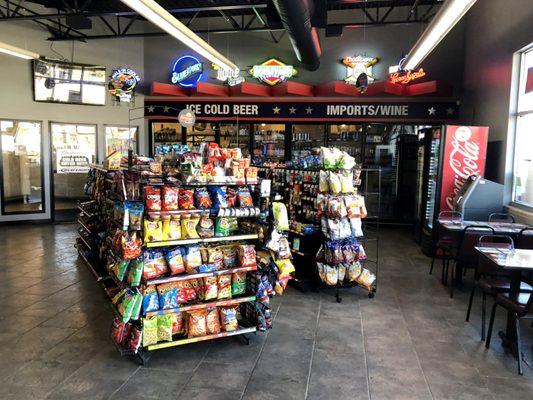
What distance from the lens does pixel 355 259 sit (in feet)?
17.5

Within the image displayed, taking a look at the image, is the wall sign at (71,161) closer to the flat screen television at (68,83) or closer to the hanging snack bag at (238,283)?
the flat screen television at (68,83)

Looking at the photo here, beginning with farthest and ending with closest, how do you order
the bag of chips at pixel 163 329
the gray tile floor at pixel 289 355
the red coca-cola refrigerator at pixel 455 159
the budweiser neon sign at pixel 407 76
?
1. the budweiser neon sign at pixel 407 76
2. the red coca-cola refrigerator at pixel 455 159
3. the bag of chips at pixel 163 329
4. the gray tile floor at pixel 289 355

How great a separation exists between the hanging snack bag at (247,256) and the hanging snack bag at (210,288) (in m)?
0.30

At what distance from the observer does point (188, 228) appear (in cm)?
372

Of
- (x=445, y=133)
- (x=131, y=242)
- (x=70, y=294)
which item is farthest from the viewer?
(x=445, y=133)

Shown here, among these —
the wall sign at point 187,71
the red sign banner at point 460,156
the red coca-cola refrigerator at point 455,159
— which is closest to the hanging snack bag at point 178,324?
the red coca-cola refrigerator at point 455,159

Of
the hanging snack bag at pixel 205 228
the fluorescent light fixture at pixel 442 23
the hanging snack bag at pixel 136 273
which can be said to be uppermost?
the fluorescent light fixture at pixel 442 23

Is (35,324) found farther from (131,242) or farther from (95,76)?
(95,76)

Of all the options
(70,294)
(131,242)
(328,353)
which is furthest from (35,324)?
(328,353)

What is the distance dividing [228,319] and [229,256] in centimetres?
58

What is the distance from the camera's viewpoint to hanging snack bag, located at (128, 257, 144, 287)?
137 inches

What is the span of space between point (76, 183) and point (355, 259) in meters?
8.22

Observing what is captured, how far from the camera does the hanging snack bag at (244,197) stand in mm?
4016

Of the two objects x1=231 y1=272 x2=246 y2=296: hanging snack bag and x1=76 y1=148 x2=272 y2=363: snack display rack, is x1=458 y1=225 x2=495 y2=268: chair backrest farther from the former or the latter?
x1=231 y1=272 x2=246 y2=296: hanging snack bag
